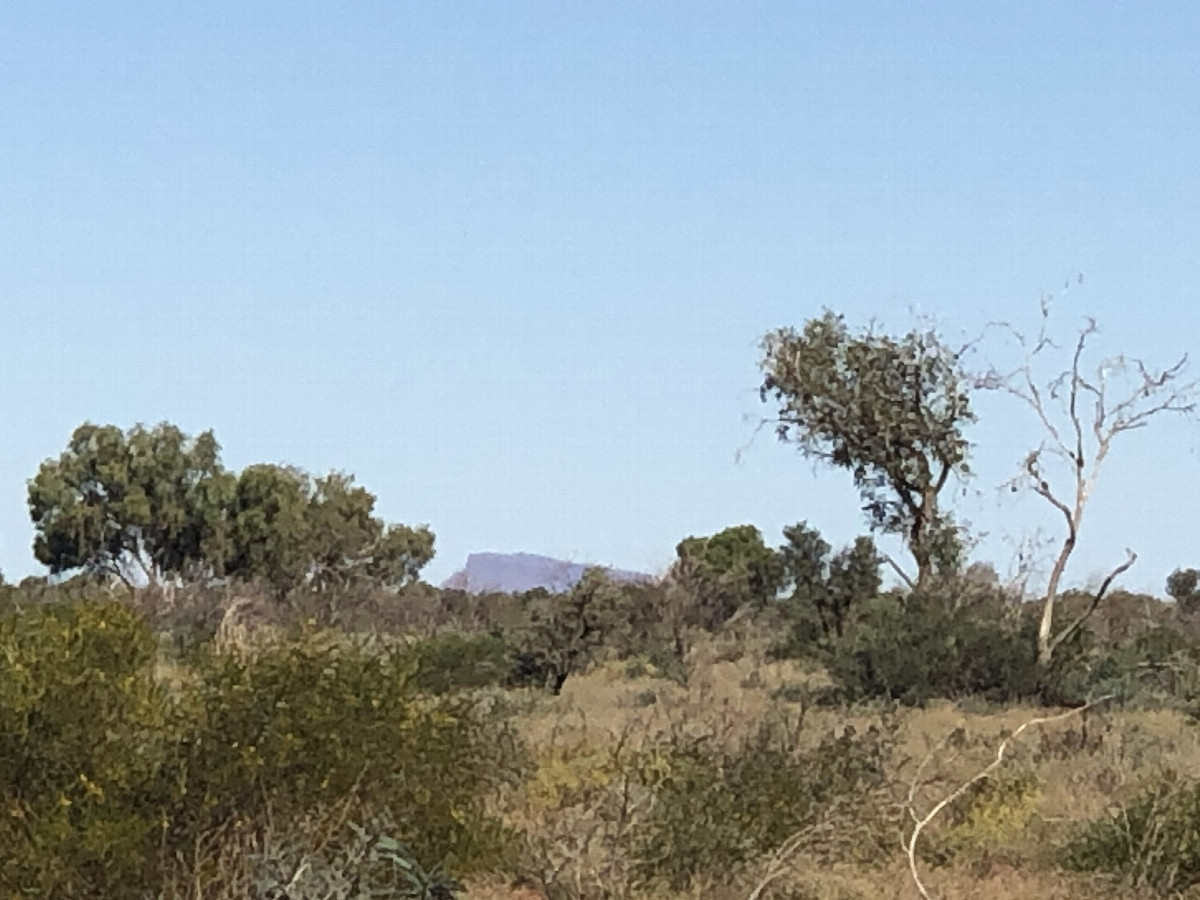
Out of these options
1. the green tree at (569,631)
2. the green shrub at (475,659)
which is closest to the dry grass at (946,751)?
the green tree at (569,631)

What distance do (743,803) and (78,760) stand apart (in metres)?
4.34

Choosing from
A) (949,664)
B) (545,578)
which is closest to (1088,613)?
(949,664)

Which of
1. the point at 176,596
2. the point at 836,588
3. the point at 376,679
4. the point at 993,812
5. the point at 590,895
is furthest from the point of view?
the point at 176,596

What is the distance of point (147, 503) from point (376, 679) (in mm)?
44278

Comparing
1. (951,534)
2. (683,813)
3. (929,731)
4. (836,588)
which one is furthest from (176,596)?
(683,813)

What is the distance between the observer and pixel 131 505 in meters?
51.2

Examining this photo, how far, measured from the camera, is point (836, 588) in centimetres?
3169

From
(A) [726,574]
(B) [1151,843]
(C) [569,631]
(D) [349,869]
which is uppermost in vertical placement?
(A) [726,574]

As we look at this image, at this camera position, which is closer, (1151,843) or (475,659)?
(1151,843)

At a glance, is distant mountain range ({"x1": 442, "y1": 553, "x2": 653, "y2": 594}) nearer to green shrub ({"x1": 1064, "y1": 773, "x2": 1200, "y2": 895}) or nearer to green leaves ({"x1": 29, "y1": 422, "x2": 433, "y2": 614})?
green leaves ({"x1": 29, "y1": 422, "x2": 433, "y2": 614})

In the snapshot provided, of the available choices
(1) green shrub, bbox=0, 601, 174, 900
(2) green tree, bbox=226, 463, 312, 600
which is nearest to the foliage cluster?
(1) green shrub, bbox=0, 601, 174, 900

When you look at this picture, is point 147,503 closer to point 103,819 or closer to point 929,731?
point 929,731

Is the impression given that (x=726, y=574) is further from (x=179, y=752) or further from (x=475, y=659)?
(x=179, y=752)

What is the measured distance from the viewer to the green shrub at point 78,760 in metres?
7.90
